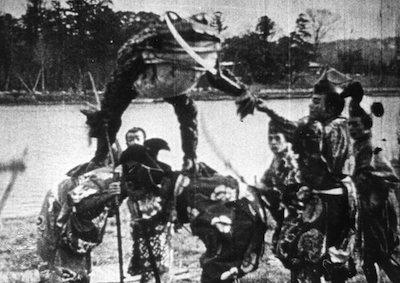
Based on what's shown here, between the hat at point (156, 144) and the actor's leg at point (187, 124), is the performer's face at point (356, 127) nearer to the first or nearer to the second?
→ the actor's leg at point (187, 124)

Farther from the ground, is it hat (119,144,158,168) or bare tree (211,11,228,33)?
bare tree (211,11,228,33)

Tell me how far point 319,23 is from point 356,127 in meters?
1.06

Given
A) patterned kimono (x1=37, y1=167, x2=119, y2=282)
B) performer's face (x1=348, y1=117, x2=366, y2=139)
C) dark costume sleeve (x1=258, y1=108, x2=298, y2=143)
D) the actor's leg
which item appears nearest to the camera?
patterned kimono (x1=37, y1=167, x2=119, y2=282)

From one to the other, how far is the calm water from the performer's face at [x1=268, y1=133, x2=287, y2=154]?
0.22ft

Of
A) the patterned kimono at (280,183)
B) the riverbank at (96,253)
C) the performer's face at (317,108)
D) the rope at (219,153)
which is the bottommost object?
the riverbank at (96,253)

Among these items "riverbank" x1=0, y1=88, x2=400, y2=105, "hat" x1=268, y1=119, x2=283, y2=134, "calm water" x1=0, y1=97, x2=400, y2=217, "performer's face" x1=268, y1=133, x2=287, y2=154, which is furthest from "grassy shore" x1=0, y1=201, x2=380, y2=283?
"hat" x1=268, y1=119, x2=283, y2=134

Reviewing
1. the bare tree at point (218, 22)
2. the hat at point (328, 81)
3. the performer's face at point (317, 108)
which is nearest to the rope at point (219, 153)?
the bare tree at point (218, 22)

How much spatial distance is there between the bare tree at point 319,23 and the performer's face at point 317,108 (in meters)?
0.45

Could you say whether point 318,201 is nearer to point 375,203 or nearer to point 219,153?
point 375,203

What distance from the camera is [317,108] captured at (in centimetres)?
486

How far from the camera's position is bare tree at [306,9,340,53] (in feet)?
15.9

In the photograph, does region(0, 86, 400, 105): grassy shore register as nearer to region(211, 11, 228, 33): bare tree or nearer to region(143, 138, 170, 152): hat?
region(143, 138, 170, 152): hat

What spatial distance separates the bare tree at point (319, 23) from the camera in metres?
4.84

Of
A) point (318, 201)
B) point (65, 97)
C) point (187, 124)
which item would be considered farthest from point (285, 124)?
point (65, 97)
